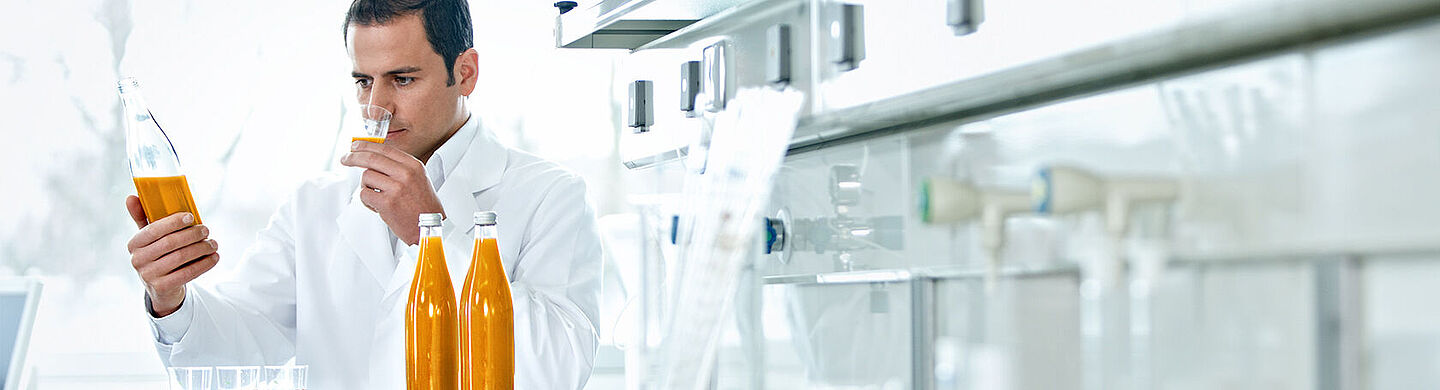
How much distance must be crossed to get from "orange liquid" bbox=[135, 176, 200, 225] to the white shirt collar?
498 millimetres

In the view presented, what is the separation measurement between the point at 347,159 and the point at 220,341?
0.58m

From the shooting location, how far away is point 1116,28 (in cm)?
65

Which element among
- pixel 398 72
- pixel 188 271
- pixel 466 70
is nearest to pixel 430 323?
pixel 188 271

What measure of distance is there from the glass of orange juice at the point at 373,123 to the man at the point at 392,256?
147 mm

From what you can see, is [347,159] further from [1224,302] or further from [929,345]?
[1224,302]

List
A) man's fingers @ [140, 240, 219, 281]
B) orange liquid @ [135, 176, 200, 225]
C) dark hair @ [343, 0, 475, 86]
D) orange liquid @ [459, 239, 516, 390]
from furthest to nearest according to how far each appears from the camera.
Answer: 1. dark hair @ [343, 0, 475, 86]
2. man's fingers @ [140, 240, 219, 281]
3. orange liquid @ [135, 176, 200, 225]
4. orange liquid @ [459, 239, 516, 390]

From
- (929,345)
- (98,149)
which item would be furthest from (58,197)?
(929,345)

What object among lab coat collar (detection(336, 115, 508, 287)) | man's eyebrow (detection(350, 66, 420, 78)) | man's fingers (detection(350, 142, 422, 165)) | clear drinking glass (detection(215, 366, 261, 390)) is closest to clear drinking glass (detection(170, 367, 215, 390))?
clear drinking glass (detection(215, 366, 261, 390))

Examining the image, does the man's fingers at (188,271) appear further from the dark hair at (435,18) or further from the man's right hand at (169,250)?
the dark hair at (435,18)

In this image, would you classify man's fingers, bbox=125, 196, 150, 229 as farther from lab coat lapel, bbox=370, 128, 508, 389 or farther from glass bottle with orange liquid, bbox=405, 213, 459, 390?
glass bottle with orange liquid, bbox=405, 213, 459, 390

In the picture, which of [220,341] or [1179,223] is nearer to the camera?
[1179,223]

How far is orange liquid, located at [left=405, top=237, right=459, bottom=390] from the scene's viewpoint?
131 centimetres

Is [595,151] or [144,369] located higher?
[595,151]

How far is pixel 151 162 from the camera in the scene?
4.57 ft
